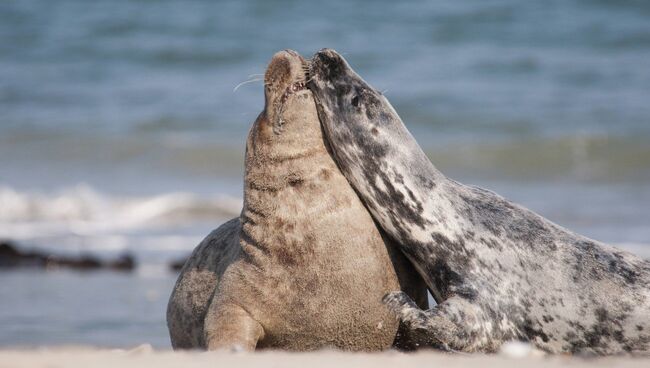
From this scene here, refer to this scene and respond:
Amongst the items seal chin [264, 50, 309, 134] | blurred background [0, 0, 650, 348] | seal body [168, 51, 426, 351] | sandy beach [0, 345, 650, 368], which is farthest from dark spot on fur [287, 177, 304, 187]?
blurred background [0, 0, 650, 348]

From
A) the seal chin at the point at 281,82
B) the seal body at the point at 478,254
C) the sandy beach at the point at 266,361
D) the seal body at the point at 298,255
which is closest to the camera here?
the sandy beach at the point at 266,361

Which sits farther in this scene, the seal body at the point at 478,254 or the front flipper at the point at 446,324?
the seal body at the point at 478,254

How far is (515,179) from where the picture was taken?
13320mm

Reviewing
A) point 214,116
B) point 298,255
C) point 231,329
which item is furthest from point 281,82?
point 214,116

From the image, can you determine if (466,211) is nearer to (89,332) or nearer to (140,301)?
(89,332)

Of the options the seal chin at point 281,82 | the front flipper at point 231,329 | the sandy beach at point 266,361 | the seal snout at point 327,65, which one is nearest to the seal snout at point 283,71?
the seal chin at point 281,82

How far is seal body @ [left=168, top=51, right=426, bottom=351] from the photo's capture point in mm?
5117

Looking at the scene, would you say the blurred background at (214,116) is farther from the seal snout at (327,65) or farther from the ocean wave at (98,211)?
the seal snout at (327,65)

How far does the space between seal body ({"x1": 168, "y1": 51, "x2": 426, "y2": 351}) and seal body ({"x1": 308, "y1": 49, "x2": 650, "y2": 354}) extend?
4.3 inches

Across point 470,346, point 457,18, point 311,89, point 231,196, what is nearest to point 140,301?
point 311,89

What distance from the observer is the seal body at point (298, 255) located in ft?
16.8

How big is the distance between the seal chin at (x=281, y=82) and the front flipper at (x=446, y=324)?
3.26 feet

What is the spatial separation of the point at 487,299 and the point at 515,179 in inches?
324

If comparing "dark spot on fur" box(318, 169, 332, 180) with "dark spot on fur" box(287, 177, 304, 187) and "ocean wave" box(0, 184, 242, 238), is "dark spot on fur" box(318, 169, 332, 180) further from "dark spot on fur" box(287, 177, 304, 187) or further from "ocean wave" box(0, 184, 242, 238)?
"ocean wave" box(0, 184, 242, 238)
